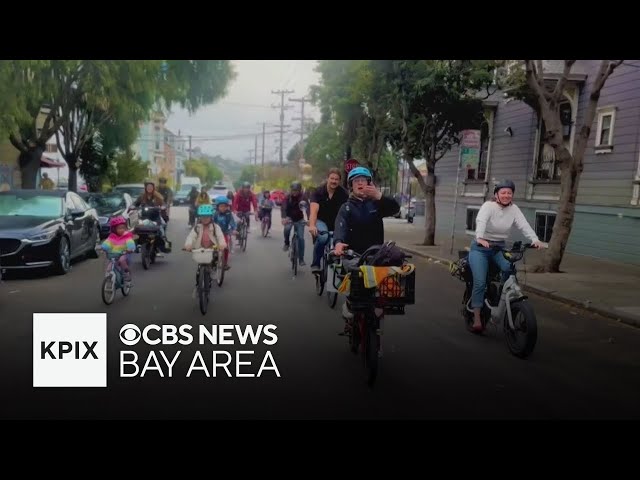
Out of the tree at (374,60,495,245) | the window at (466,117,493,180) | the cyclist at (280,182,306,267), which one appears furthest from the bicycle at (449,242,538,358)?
the window at (466,117,493,180)

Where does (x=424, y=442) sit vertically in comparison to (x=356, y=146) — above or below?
below

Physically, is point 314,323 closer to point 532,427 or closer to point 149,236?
point 532,427

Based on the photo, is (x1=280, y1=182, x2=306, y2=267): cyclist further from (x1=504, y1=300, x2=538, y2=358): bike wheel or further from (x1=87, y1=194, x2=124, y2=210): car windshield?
(x1=87, y1=194, x2=124, y2=210): car windshield

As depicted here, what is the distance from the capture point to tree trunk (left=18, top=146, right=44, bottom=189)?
2181 cm

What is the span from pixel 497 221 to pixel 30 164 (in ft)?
64.5

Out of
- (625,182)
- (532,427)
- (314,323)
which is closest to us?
(532,427)

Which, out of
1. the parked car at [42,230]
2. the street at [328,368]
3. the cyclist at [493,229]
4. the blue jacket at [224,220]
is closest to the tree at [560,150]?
the street at [328,368]

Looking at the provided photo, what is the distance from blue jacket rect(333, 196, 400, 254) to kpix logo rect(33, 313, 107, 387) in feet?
8.21

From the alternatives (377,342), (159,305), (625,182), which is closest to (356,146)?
(625,182)

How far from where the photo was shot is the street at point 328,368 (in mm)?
4512

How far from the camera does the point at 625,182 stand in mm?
15172

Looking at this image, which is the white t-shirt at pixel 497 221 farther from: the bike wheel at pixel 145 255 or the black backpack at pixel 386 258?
the bike wheel at pixel 145 255

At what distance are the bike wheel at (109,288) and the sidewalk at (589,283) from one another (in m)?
5.26
